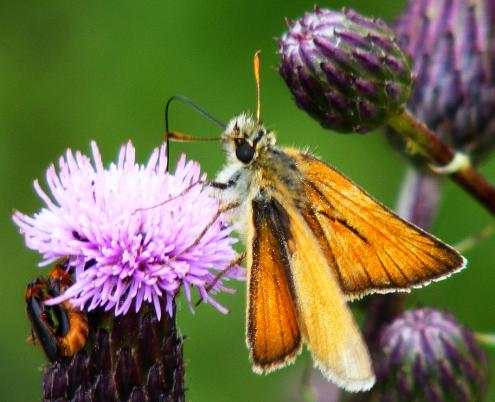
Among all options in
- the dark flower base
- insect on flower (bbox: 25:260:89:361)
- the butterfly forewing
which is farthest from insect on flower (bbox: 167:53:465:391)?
insect on flower (bbox: 25:260:89:361)

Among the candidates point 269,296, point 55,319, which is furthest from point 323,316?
point 55,319

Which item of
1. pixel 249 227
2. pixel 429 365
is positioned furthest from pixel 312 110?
pixel 429 365

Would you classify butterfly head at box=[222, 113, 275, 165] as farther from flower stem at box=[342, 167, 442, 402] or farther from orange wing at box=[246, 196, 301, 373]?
flower stem at box=[342, 167, 442, 402]

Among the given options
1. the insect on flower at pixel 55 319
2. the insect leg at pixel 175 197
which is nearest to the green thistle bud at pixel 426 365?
the insect leg at pixel 175 197

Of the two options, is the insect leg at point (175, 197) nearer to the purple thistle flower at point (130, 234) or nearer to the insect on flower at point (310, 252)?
the purple thistle flower at point (130, 234)

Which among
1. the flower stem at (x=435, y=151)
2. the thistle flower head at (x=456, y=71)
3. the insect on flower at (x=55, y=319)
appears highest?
the thistle flower head at (x=456, y=71)

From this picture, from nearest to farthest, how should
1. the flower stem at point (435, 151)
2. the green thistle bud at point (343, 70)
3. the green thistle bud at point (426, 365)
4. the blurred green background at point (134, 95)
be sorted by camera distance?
the green thistle bud at point (343, 70), the flower stem at point (435, 151), the green thistle bud at point (426, 365), the blurred green background at point (134, 95)

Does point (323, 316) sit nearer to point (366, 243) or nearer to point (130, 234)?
point (366, 243)
